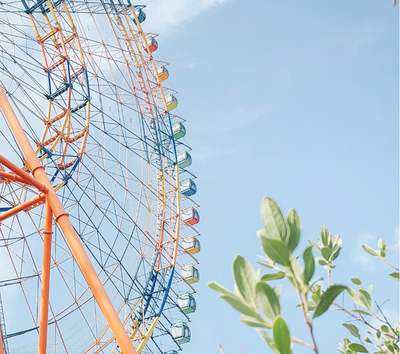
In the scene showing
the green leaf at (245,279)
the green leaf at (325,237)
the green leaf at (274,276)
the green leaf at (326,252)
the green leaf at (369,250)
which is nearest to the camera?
the green leaf at (245,279)

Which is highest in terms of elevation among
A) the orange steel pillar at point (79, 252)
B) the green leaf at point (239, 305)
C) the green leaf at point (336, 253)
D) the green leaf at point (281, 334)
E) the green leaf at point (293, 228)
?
the orange steel pillar at point (79, 252)

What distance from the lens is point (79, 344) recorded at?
16.5 meters

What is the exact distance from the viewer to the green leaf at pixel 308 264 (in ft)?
5.33

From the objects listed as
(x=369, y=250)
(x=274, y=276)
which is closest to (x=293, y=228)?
(x=274, y=276)

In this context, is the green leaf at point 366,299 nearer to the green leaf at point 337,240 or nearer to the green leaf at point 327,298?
the green leaf at point 337,240

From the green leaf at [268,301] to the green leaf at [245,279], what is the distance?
0.04 metres

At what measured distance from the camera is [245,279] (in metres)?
1.62

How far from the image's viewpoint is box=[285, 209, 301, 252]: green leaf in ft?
5.13

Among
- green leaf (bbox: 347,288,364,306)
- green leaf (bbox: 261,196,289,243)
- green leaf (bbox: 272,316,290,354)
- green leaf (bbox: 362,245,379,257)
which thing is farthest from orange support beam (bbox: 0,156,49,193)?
green leaf (bbox: 272,316,290,354)

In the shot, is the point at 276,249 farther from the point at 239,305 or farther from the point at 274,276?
the point at 274,276

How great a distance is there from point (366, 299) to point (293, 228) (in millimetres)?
1312

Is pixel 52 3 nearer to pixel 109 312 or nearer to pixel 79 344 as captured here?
pixel 79 344

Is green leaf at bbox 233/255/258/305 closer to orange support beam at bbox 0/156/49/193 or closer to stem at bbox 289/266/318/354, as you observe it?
stem at bbox 289/266/318/354

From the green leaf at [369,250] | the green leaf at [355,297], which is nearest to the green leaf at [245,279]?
the green leaf at [355,297]
